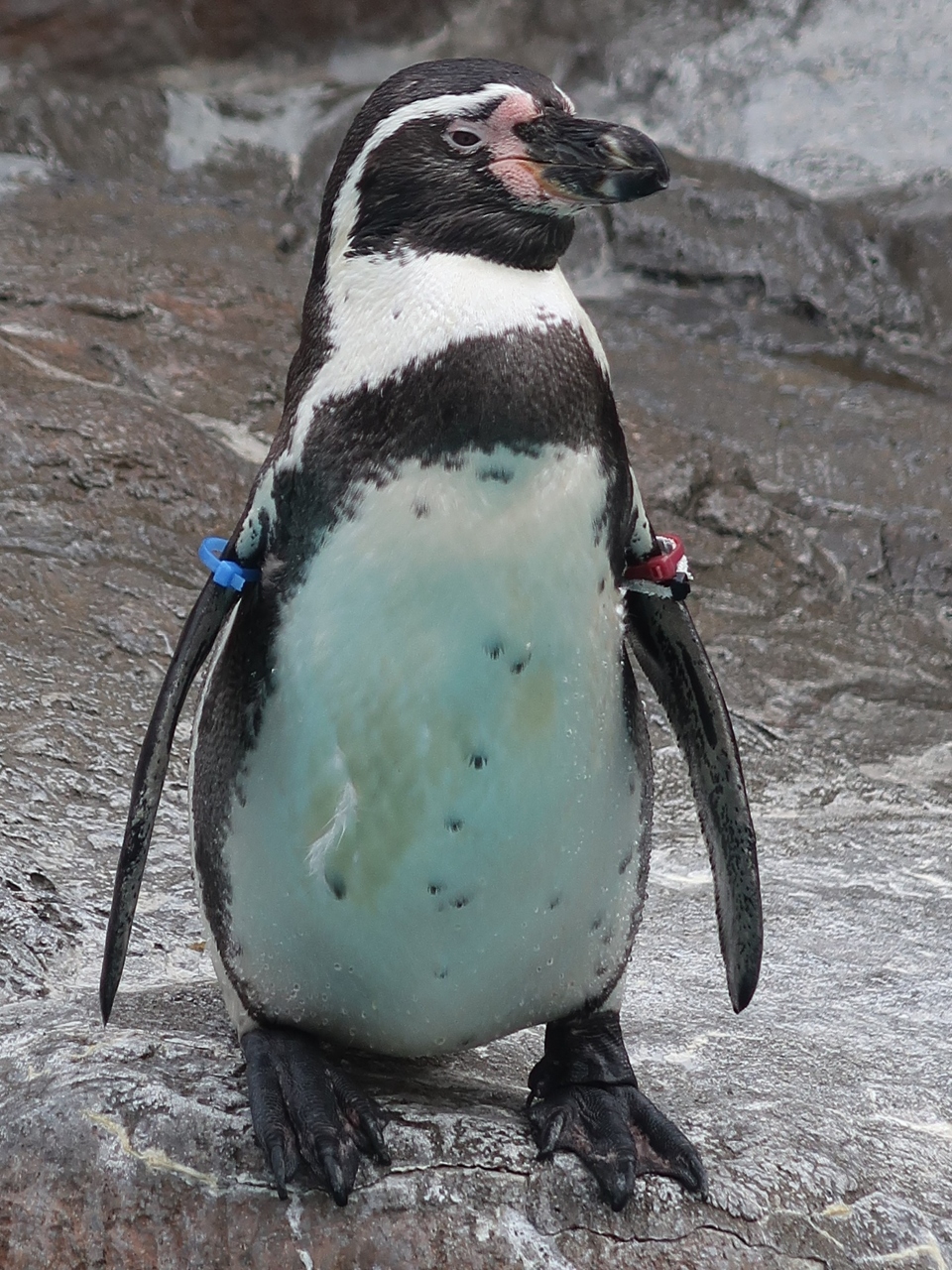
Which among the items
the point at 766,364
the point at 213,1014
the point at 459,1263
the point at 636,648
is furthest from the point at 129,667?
the point at 766,364

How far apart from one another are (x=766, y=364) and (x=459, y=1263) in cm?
529

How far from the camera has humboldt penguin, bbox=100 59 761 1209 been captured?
1921 millimetres

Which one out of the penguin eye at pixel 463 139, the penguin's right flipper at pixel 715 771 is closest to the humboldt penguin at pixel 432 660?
the penguin eye at pixel 463 139

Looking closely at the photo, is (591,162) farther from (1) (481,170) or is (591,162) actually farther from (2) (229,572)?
(2) (229,572)

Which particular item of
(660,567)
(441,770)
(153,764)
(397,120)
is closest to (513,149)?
(397,120)

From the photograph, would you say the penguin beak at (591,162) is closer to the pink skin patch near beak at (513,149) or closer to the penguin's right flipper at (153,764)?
the pink skin patch near beak at (513,149)

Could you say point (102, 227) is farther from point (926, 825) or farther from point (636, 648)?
point (636, 648)

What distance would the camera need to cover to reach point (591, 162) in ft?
6.33

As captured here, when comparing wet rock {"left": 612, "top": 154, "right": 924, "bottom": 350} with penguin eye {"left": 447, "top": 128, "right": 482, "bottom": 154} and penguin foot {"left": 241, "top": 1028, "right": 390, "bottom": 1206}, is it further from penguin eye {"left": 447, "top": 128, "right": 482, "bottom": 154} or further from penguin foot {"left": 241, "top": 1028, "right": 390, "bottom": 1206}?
penguin foot {"left": 241, "top": 1028, "right": 390, "bottom": 1206}

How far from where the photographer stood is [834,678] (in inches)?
184

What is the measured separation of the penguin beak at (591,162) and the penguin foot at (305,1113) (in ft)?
3.93

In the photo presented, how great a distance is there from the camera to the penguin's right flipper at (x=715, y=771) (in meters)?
2.32

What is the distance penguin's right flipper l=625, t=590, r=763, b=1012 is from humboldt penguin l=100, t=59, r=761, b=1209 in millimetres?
116

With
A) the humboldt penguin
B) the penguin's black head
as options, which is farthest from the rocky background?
the penguin's black head
